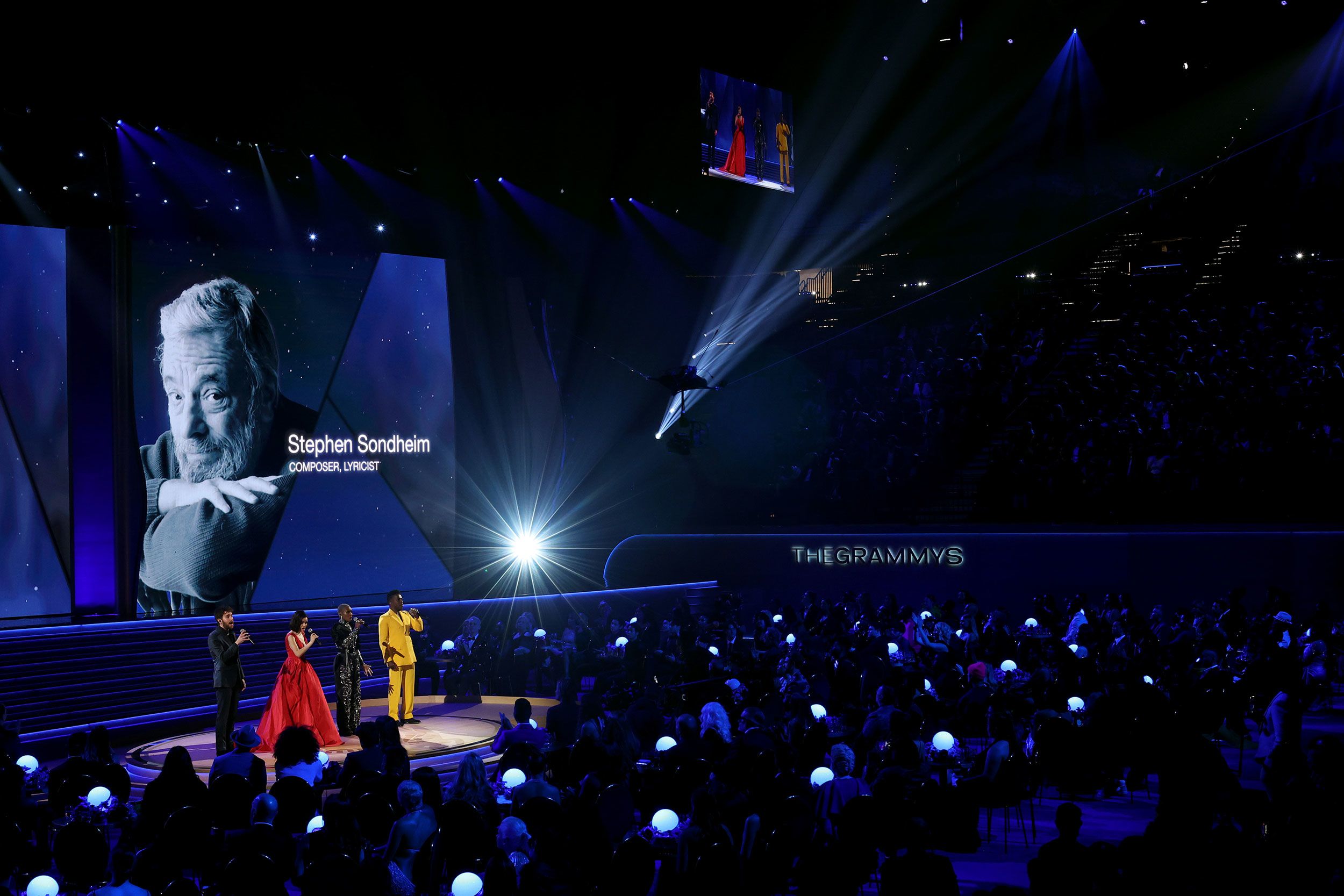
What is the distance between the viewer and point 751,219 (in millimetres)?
26406

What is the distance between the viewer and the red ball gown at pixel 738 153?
23.0m

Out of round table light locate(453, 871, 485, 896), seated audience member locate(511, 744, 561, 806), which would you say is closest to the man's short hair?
seated audience member locate(511, 744, 561, 806)

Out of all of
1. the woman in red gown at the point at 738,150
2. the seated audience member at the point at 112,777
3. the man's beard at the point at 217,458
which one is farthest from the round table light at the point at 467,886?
the woman in red gown at the point at 738,150

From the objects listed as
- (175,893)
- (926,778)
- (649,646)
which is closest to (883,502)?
(649,646)

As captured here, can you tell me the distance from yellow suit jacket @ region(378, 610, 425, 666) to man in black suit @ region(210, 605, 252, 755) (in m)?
1.62

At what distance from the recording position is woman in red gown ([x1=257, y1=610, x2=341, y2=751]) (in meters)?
11.4

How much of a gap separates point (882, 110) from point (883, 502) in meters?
13.5

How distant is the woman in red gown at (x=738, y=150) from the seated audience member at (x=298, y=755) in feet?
55.3

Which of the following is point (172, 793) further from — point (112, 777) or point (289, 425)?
point (289, 425)

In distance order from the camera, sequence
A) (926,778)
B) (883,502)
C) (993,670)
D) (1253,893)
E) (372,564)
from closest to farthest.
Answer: (1253,893), (926,778), (993,670), (372,564), (883,502)

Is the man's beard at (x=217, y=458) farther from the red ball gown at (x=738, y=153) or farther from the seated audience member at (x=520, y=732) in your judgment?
the red ball gown at (x=738, y=153)

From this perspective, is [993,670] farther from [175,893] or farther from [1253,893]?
[175,893]

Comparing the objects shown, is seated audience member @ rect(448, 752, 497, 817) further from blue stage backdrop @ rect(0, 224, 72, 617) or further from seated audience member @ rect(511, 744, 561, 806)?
blue stage backdrop @ rect(0, 224, 72, 617)

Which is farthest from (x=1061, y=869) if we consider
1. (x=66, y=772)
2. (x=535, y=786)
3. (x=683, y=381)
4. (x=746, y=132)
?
(x=746, y=132)
